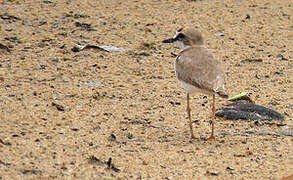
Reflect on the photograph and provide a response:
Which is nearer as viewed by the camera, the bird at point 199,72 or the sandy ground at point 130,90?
the sandy ground at point 130,90

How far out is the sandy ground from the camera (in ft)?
16.9

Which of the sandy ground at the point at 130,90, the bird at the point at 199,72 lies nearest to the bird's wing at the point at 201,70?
the bird at the point at 199,72

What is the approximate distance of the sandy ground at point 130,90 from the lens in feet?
16.9

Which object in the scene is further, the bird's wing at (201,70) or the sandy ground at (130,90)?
the bird's wing at (201,70)

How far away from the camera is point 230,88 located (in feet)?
24.8

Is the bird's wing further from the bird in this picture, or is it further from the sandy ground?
the sandy ground

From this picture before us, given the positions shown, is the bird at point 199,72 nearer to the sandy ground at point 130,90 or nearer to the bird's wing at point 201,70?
the bird's wing at point 201,70

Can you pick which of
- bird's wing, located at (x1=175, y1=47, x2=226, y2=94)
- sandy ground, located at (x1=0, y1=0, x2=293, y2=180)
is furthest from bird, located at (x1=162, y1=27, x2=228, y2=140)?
sandy ground, located at (x1=0, y1=0, x2=293, y2=180)

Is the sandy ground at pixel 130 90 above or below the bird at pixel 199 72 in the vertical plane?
below

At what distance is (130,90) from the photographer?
7281 mm

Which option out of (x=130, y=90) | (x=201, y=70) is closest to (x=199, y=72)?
(x=201, y=70)

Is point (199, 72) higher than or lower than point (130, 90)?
higher

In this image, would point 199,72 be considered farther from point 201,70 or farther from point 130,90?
point 130,90

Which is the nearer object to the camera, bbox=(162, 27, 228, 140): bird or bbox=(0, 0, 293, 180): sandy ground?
bbox=(0, 0, 293, 180): sandy ground
